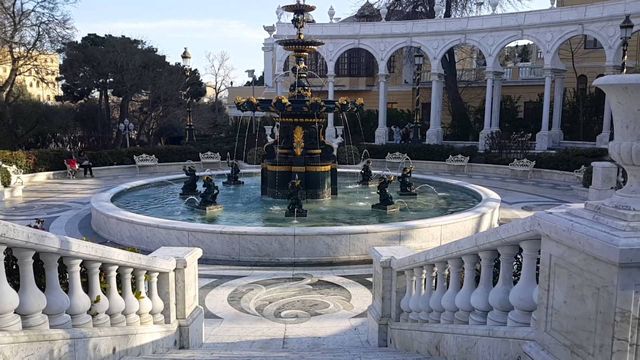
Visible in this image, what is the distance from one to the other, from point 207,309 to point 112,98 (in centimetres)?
3706

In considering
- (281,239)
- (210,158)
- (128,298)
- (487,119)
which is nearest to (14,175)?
(210,158)

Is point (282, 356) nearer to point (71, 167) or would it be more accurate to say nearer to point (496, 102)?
point (71, 167)

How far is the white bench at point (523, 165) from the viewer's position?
76.8 feet

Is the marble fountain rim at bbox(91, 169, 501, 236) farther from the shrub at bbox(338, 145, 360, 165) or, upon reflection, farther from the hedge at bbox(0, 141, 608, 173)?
the shrub at bbox(338, 145, 360, 165)

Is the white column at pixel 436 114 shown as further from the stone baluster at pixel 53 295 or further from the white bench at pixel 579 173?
the stone baluster at pixel 53 295

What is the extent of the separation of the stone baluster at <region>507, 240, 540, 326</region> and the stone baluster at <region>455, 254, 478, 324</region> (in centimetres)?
52

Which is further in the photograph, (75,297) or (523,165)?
(523,165)

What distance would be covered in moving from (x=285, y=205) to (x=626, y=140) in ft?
39.0

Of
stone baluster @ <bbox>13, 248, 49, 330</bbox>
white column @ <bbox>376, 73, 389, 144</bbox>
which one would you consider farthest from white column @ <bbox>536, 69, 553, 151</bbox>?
stone baluster @ <bbox>13, 248, 49, 330</bbox>

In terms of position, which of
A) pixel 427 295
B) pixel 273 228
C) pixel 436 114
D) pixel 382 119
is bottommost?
pixel 273 228

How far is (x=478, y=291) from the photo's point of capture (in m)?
4.12

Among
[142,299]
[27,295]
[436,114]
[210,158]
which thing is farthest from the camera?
[436,114]

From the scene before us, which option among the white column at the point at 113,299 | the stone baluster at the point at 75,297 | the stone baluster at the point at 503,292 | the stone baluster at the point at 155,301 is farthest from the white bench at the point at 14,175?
the stone baluster at the point at 503,292

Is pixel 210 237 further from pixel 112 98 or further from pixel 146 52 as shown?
pixel 112 98
